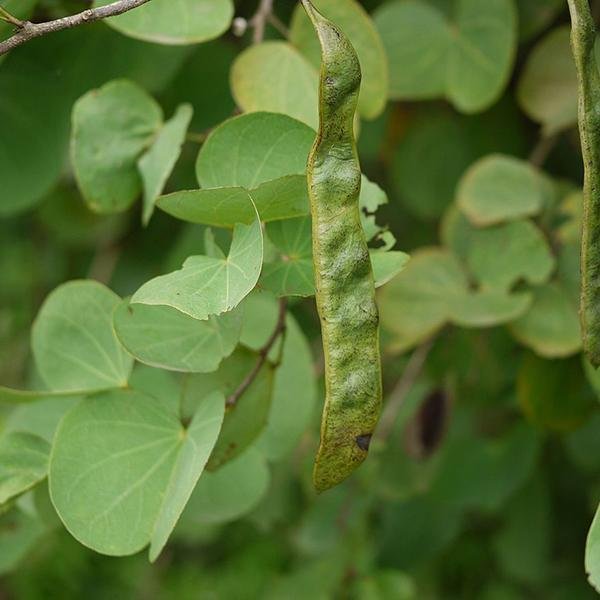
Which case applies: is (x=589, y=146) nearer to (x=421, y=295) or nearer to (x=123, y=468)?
(x=123, y=468)

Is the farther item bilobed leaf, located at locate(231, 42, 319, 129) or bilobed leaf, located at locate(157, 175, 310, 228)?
bilobed leaf, located at locate(231, 42, 319, 129)

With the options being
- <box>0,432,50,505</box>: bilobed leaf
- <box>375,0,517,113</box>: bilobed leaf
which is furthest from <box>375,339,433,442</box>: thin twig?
<box>0,432,50,505</box>: bilobed leaf

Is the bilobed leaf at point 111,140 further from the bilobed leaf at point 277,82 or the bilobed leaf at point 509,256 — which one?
the bilobed leaf at point 509,256

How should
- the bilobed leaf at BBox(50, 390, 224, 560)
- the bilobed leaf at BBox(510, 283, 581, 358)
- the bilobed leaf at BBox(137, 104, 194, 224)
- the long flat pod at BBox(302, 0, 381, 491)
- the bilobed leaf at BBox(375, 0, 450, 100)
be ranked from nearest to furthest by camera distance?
the long flat pod at BBox(302, 0, 381, 491)
the bilobed leaf at BBox(50, 390, 224, 560)
the bilobed leaf at BBox(137, 104, 194, 224)
the bilobed leaf at BBox(510, 283, 581, 358)
the bilobed leaf at BBox(375, 0, 450, 100)

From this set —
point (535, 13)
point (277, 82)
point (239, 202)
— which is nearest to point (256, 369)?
point (239, 202)

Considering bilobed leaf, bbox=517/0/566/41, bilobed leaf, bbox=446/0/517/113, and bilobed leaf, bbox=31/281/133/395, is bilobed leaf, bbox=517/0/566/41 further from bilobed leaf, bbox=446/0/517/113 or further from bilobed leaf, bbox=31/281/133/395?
bilobed leaf, bbox=31/281/133/395

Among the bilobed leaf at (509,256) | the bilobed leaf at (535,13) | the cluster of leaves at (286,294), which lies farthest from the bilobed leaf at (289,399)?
the bilobed leaf at (535,13)

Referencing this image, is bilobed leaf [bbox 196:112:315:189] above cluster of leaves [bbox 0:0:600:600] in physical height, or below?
above
